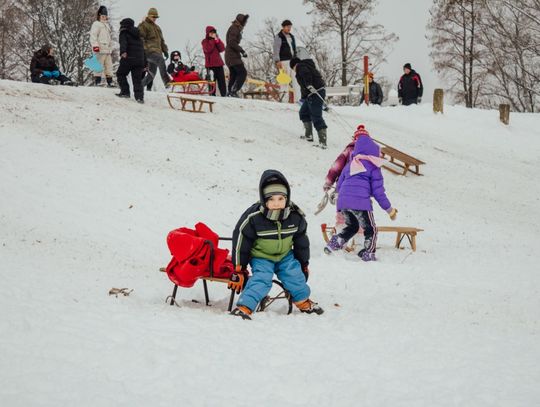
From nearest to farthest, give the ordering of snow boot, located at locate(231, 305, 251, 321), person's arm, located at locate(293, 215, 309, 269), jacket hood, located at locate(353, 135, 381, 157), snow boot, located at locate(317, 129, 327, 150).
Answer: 1. snow boot, located at locate(231, 305, 251, 321)
2. person's arm, located at locate(293, 215, 309, 269)
3. jacket hood, located at locate(353, 135, 381, 157)
4. snow boot, located at locate(317, 129, 327, 150)

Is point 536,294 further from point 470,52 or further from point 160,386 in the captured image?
point 470,52

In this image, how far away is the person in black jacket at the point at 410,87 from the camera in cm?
1927

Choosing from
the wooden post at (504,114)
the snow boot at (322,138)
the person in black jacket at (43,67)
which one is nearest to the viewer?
the snow boot at (322,138)

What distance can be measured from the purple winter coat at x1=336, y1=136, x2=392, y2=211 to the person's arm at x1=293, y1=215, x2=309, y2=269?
2.29m

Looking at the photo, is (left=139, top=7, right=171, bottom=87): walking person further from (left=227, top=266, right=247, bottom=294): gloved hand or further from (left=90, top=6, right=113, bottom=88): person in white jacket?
(left=227, top=266, right=247, bottom=294): gloved hand

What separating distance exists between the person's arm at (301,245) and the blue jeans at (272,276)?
0.05 meters

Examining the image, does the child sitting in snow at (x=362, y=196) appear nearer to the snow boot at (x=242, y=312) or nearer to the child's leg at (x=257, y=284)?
the child's leg at (x=257, y=284)

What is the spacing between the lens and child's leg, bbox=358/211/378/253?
23.3ft

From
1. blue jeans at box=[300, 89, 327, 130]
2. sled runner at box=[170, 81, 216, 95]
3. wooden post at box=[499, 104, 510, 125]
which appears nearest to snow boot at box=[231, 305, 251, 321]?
blue jeans at box=[300, 89, 327, 130]

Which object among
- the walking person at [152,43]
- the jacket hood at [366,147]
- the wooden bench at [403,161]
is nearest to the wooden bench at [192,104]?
the walking person at [152,43]

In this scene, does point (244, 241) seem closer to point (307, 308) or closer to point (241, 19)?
point (307, 308)

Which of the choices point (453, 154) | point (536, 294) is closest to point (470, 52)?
point (453, 154)

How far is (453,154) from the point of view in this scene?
1469 centimetres

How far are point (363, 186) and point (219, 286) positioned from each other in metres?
2.55
